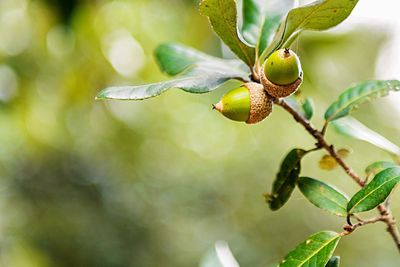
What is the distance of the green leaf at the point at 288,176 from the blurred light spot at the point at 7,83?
174cm

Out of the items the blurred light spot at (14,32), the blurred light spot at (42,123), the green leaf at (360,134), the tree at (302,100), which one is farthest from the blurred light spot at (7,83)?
the green leaf at (360,134)

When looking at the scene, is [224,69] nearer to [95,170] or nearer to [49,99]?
[49,99]

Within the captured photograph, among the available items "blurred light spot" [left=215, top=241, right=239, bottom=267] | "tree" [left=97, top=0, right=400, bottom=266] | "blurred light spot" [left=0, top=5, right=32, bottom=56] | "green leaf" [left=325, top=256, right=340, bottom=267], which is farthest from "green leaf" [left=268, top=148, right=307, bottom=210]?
"blurred light spot" [left=0, top=5, right=32, bottom=56]

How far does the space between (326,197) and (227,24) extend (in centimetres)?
22

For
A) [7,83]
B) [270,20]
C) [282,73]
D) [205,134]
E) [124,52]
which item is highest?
[205,134]

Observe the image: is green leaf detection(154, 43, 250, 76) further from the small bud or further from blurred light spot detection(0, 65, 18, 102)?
blurred light spot detection(0, 65, 18, 102)

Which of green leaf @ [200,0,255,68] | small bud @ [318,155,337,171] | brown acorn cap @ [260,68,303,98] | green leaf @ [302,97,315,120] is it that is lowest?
brown acorn cap @ [260,68,303,98]

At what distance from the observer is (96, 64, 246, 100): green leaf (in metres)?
0.51

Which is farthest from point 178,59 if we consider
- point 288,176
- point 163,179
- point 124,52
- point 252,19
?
point 163,179

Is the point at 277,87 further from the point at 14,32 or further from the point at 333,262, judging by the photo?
the point at 14,32

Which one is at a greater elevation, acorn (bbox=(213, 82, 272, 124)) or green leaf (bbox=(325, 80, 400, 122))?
green leaf (bbox=(325, 80, 400, 122))

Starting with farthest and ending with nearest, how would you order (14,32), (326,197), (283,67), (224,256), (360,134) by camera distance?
(14,32)
(224,256)
(360,134)
(326,197)
(283,67)

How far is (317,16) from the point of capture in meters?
0.57

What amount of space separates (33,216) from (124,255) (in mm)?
647
